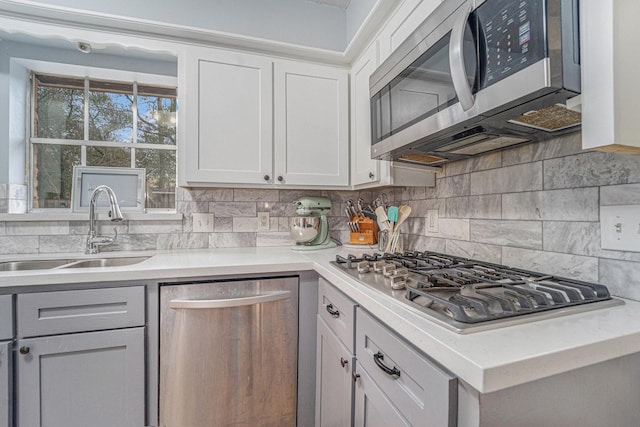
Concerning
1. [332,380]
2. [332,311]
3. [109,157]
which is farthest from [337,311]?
[109,157]

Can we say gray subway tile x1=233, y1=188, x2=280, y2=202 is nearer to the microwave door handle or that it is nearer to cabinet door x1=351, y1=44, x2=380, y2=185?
cabinet door x1=351, y1=44, x2=380, y2=185

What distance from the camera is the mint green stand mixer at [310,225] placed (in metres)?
1.75

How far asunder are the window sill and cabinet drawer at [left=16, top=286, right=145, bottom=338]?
657mm

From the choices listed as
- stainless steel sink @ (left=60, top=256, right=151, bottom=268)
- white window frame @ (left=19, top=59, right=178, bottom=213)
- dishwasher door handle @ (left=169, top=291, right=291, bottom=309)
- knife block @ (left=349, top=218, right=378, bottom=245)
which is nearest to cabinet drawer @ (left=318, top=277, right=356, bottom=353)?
dishwasher door handle @ (left=169, top=291, right=291, bottom=309)

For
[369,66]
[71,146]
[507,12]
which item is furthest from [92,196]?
[507,12]

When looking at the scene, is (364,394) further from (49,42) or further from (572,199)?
(49,42)

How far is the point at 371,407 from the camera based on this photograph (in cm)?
82

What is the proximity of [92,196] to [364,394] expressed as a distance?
1.65m

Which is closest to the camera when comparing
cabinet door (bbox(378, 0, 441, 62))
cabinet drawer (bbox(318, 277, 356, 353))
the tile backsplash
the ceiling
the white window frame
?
the tile backsplash

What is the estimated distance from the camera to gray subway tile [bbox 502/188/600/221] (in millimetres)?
871

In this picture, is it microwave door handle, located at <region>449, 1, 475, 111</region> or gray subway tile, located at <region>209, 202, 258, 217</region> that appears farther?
gray subway tile, located at <region>209, 202, 258, 217</region>

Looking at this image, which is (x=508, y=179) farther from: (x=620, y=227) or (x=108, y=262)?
(x=108, y=262)

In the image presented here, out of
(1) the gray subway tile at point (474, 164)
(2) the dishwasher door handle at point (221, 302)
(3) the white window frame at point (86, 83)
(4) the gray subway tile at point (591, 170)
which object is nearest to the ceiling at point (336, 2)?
(3) the white window frame at point (86, 83)

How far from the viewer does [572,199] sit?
36.0 inches
